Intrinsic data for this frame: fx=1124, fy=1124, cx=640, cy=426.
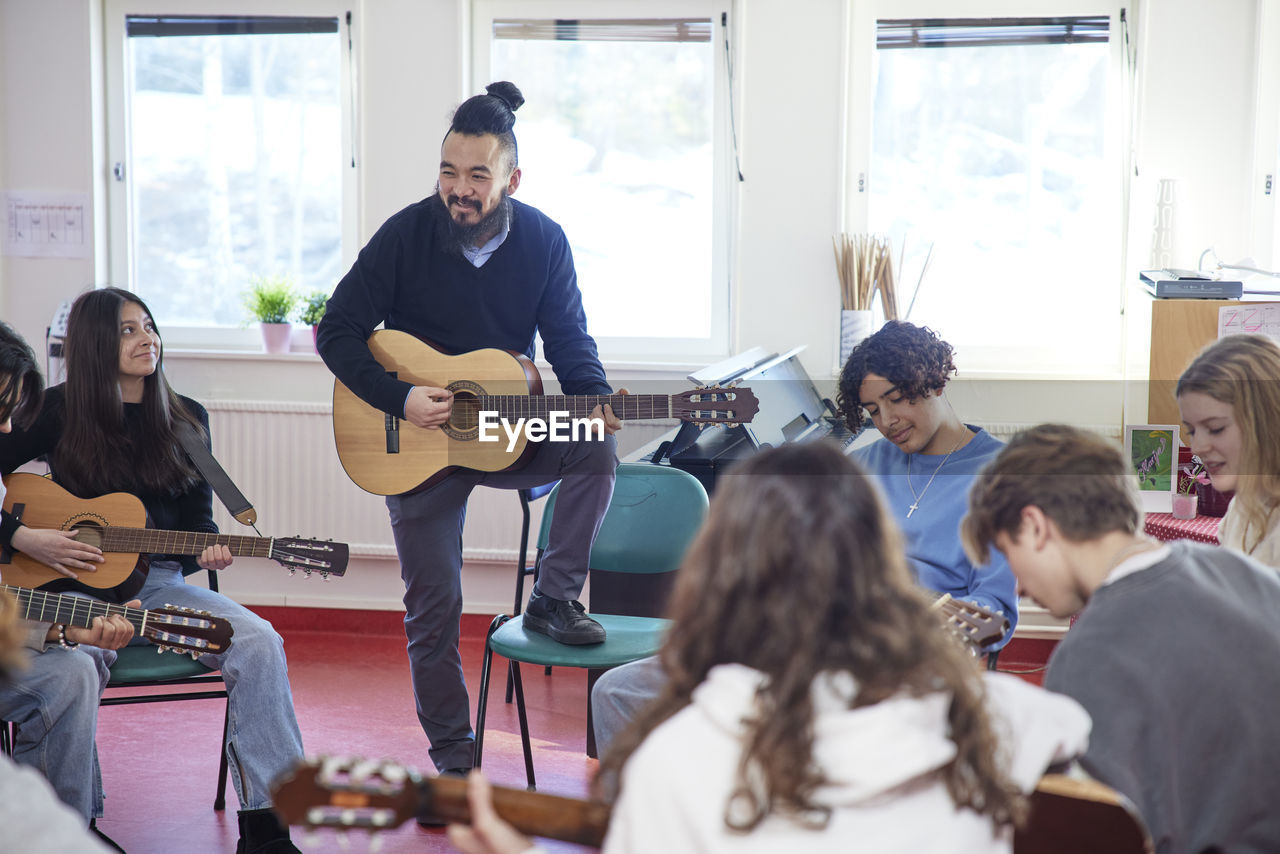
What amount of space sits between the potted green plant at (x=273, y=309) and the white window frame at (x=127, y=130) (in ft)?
0.46

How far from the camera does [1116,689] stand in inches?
48.6

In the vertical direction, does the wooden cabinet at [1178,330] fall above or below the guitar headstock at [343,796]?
above

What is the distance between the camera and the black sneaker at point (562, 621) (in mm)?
2449

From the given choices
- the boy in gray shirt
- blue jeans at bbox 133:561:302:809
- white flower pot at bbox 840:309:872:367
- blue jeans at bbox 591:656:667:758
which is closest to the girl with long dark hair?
blue jeans at bbox 133:561:302:809

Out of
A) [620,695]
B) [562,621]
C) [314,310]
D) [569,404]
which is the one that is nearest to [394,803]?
[620,695]

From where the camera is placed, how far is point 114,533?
250 centimetres

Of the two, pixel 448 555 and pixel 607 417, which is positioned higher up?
pixel 607 417

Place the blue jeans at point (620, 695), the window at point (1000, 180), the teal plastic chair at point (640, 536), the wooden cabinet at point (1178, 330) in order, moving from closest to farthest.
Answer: the blue jeans at point (620, 695), the teal plastic chair at point (640, 536), the wooden cabinet at point (1178, 330), the window at point (1000, 180)

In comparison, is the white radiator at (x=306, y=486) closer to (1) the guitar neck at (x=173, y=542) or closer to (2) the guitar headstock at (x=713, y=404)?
(1) the guitar neck at (x=173, y=542)

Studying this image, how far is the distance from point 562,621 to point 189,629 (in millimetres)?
778

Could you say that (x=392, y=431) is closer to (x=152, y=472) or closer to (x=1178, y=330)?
(x=152, y=472)

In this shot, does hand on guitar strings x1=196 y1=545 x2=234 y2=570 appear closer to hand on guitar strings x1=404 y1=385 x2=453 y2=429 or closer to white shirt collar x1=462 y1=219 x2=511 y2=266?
hand on guitar strings x1=404 y1=385 x2=453 y2=429

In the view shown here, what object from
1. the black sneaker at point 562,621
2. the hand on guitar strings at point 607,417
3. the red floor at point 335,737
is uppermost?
the hand on guitar strings at point 607,417

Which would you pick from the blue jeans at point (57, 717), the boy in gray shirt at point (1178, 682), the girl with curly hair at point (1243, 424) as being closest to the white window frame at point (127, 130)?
the blue jeans at point (57, 717)
